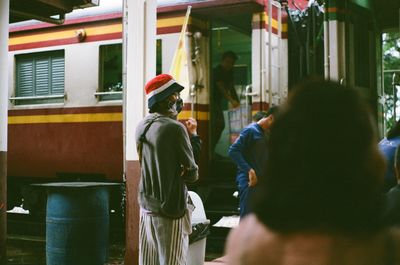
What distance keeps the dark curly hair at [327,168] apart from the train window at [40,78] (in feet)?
27.1

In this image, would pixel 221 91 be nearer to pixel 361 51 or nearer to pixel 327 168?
pixel 361 51

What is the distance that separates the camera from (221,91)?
27.9ft

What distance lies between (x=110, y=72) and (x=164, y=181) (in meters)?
5.22

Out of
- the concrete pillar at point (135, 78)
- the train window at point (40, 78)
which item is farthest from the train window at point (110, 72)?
the concrete pillar at point (135, 78)

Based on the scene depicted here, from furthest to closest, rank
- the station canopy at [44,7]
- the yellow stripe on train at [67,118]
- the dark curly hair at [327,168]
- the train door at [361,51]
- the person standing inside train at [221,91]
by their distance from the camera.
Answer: the yellow stripe on train at [67,118]
the person standing inside train at [221,91]
the station canopy at [44,7]
the train door at [361,51]
the dark curly hair at [327,168]

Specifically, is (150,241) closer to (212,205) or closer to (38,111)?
(212,205)

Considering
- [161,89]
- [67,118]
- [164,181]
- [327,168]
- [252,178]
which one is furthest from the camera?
[67,118]

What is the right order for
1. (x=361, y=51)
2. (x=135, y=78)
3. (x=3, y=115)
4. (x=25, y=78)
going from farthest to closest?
1. (x=25, y=78)
2. (x=361, y=51)
3. (x=3, y=115)
4. (x=135, y=78)

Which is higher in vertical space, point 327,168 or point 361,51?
point 361,51

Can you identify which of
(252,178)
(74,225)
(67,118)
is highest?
(67,118)

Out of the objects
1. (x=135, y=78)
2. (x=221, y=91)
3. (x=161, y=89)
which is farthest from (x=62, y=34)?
(x=161, y=89)

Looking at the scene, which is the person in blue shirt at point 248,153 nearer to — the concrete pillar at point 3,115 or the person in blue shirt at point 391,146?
the person in blue shirt at point 391,146

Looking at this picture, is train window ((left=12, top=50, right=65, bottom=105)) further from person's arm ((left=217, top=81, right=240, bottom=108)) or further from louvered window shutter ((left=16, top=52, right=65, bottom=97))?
person's arm ((left=217, top=81, right=240, bottom=108))

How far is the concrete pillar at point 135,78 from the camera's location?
5.80 meters
